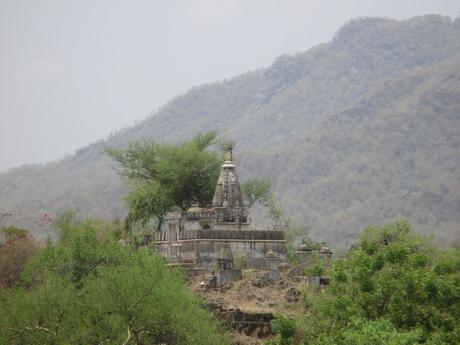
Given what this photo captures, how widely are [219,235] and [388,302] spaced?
14207mm

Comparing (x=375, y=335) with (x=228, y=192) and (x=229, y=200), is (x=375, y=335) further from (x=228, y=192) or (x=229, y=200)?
(x=228, y=192)

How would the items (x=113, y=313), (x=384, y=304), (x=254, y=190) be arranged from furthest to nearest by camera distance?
(x=254, y=190), (x=113, y=313), (x=384, y=304)

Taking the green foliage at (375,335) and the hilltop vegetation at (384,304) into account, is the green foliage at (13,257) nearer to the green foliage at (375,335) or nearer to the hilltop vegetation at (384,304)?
the hilltop vegetation at (384,304)

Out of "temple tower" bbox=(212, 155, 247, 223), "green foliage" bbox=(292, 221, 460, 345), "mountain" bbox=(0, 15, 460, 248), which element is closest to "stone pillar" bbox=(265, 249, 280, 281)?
"temple tower" bbox=(212, 155, 247, 223)

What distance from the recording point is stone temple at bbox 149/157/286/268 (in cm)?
4162

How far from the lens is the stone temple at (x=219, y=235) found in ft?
137

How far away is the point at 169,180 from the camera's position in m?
51.7

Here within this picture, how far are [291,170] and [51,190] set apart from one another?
4226 centimetres

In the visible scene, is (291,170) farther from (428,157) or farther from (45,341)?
(45,341)

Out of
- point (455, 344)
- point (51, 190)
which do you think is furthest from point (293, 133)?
point (455, 344)

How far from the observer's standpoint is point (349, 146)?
531 feet

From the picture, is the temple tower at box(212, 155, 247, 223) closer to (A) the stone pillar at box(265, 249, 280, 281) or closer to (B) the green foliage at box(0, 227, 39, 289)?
(A) the stone pillar at box(265, 249, 280, 281)

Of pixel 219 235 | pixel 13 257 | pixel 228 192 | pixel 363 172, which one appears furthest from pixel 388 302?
Answer: pixel 363 172

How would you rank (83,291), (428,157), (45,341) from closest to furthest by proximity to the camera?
(45,341), (83,291), (428,157)
